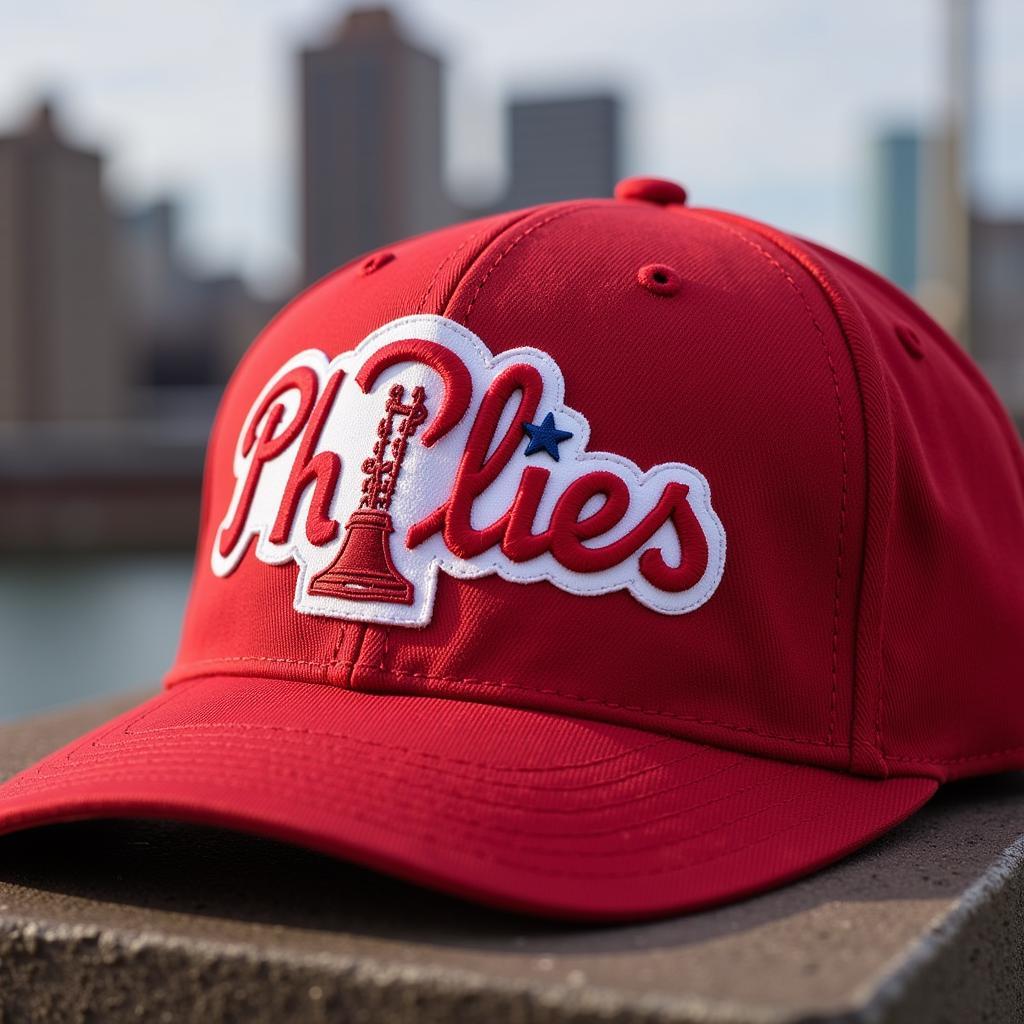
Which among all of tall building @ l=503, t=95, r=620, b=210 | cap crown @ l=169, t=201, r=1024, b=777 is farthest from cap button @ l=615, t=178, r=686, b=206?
tall building @ l=503, t=95, r=620, b=210

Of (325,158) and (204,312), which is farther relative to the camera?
(204,312)

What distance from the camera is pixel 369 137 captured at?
22516 mm

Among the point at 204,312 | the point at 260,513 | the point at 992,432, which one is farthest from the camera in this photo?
the point at 204,312

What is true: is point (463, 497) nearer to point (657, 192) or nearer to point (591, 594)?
point (591, 594)

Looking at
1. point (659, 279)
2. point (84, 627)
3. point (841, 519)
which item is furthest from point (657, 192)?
point (84, 627)

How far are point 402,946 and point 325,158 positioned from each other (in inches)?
957

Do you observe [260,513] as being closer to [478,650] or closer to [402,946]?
[478,650]

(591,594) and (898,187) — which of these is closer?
(591,594)

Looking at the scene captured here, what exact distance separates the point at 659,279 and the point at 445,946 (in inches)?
15.9

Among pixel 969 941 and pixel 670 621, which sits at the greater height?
pixel 670 621

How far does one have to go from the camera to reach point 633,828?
59 cm

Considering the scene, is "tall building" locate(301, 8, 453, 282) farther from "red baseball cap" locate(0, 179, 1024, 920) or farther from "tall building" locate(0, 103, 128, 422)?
"red baseball cap" locate(0, 179, 1024, 920)

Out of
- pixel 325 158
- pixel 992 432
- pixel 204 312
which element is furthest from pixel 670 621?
pixel 204 312

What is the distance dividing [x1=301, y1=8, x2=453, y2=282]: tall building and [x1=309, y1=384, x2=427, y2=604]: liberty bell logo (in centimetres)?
1933
